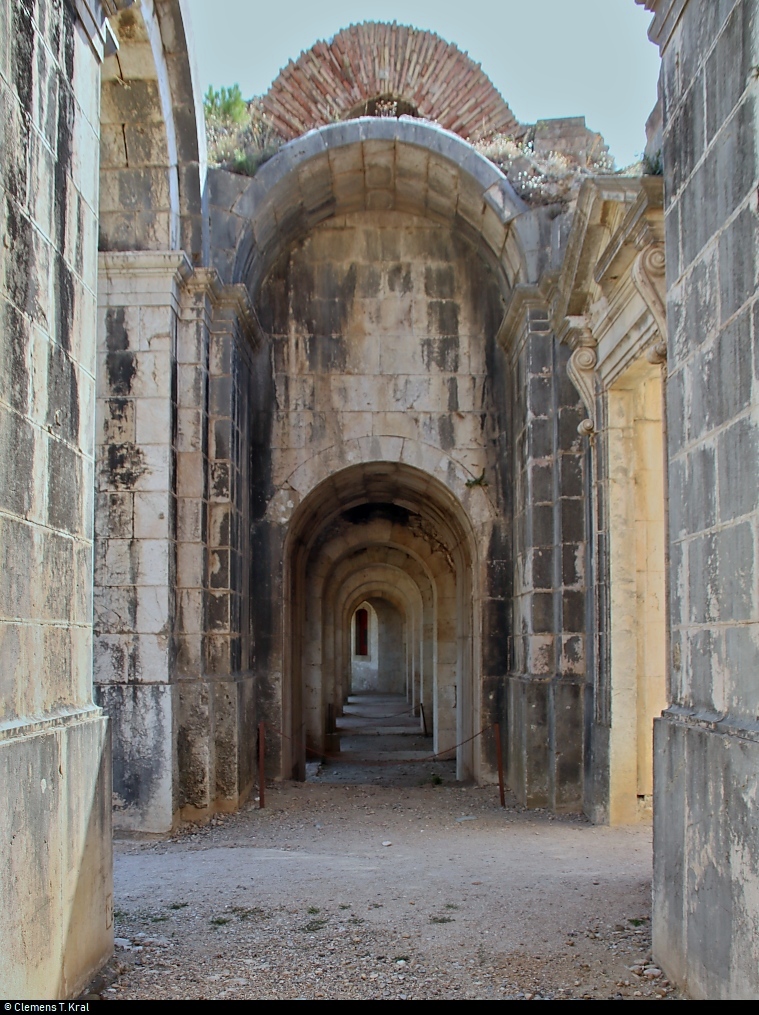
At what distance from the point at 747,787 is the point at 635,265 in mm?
3145

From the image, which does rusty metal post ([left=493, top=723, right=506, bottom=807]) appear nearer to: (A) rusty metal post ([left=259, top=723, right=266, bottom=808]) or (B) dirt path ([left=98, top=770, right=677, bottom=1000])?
(B) dirt path ([left=98, top=770, right=677, bottom=1000])

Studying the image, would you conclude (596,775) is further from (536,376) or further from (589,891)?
(536,376)

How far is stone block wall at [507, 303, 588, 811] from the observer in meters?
7.50

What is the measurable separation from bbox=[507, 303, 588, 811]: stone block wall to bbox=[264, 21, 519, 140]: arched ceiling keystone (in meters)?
2.68

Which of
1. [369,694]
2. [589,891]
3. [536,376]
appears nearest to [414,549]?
[536,376]

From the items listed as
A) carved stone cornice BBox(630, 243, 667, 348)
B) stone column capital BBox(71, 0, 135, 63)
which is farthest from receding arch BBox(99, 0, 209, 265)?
carved stone cornice BBox(630, 243, 667, 348)

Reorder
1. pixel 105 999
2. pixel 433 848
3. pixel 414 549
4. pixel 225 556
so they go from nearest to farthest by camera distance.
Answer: pixel 105 999 < pixel 433 848 < pixel 225 556 < pixel 414 549

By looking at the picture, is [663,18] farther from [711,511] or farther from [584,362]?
[584,362]

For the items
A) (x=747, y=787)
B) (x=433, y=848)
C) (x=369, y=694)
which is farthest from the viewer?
(x=369, y=694)

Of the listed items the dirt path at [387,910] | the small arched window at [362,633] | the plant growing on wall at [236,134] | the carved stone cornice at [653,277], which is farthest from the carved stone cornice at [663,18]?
the small arched window at [362,633]

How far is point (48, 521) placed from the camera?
348 centimetres

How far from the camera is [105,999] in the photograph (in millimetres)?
3594

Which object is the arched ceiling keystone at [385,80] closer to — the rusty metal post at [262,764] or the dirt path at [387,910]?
the rusty metal post at [262,764]

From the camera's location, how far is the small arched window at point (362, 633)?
114 feet
